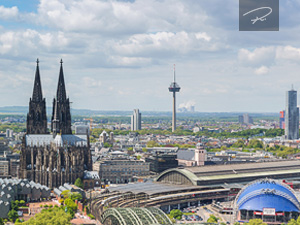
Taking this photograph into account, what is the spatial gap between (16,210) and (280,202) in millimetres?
53761

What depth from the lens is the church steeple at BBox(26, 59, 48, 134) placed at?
177 m

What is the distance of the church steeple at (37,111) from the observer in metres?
177

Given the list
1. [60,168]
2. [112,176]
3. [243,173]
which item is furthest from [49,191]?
[243,173]

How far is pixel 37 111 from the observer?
178 metres

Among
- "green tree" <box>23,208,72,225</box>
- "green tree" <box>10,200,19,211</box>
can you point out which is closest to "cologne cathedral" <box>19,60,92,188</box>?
"green tree" <box>10,200,19,211</box>

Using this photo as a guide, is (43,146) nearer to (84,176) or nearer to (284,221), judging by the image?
(84,176)

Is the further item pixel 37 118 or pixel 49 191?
pixel 37 118

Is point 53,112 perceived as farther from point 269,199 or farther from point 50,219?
point 269,199

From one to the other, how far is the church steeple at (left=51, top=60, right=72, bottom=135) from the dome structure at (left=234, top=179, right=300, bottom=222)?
69.1 meters

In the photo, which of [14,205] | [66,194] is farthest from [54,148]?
[14,205]

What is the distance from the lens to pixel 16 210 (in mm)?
128375

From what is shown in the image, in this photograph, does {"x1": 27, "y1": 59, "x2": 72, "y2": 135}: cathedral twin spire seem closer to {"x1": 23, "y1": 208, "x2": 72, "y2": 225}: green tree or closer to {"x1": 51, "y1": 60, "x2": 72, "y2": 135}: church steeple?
{"x1": 51, "y1": 60, "x2": 72, "y2": 135}: church steeple

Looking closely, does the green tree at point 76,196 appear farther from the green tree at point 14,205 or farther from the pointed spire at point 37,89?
the pointed spire at point 37,89

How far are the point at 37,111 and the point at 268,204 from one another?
278 ft
